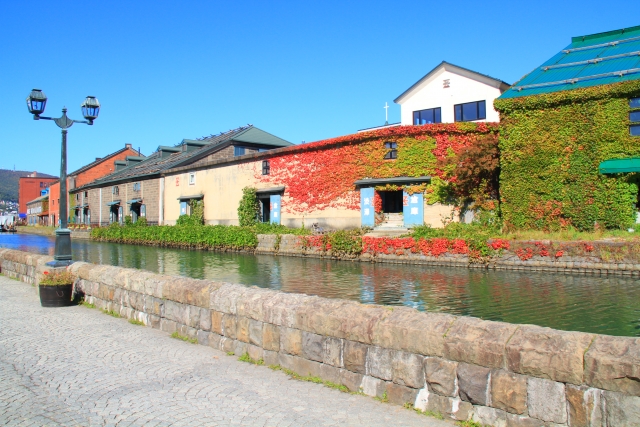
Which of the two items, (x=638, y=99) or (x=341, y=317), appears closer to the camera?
(x=341, y=317)

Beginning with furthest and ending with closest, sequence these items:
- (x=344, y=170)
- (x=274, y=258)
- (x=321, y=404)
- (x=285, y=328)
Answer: (x=344, y=170)
(x=274, y=258)
(x=285, y=328)
(x=321, y=404)

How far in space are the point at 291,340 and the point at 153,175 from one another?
136ft

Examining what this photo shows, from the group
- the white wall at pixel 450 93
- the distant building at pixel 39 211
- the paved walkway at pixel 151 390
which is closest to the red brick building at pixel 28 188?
the distant building at pixel 39 211

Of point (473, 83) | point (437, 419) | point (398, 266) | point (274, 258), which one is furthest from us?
point (473, 83)

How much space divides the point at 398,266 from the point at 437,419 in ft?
48.5

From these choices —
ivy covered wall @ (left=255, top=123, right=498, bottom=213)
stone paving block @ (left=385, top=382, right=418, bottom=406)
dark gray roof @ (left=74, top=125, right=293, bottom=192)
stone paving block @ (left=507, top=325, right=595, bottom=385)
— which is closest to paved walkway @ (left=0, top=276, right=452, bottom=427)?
stone paving block @ (left=385, top=382, right=418, bottom=406)

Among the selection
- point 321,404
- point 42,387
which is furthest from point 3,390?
point 321,404

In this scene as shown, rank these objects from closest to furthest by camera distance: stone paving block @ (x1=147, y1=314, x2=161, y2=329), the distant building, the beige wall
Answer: stone paving block @ (x1=147, y1=314, x2=161, y2=329)
the beige wall
the distant building

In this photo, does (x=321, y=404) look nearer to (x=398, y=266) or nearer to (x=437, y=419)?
(x=437, y=419)

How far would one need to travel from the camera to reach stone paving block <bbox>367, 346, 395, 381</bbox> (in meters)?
4.43

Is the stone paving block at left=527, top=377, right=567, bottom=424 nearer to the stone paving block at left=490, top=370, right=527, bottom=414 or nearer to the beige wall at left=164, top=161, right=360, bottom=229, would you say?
the stone paving block at left=490, top=370, right=527, bottom=414

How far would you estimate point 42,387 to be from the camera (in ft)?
16.8

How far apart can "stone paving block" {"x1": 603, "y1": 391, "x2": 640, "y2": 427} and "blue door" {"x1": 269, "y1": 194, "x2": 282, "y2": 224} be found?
28.6m

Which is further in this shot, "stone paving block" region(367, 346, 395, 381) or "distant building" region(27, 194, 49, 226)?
"distant building" region(27, 194, 49, 226)
